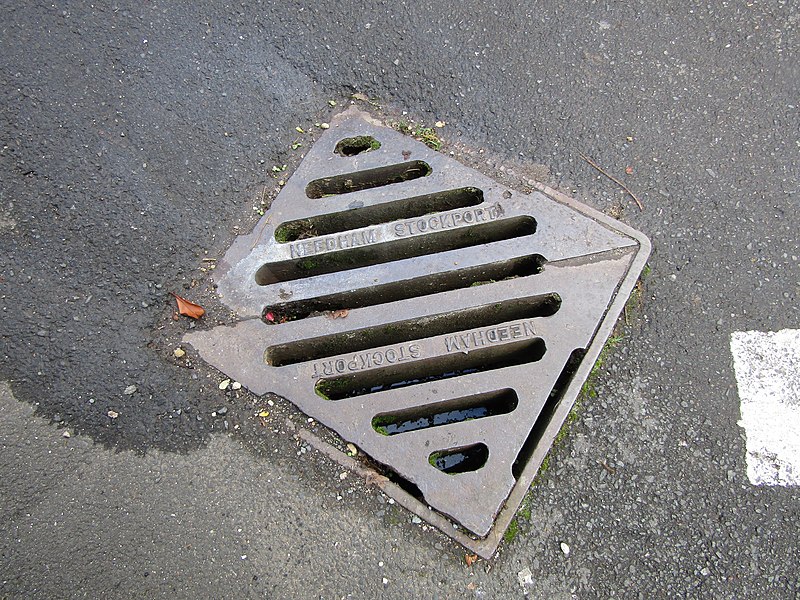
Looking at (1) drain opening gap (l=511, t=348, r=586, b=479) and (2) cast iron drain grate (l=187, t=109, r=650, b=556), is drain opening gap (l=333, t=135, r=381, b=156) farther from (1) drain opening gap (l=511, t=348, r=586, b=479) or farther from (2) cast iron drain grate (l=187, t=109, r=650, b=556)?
(1) drain opening gap (l=511, t=348, r=586, b=479)

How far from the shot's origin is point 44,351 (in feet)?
5.77

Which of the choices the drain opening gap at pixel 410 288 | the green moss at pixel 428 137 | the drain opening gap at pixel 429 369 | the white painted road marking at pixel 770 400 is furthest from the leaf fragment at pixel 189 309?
the white painted road marking at pixel 770 400

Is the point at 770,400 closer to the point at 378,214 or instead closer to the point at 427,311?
the point at 427,311

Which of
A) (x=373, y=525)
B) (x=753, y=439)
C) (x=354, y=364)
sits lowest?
(x=373, y=525)

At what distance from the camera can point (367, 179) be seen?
2.04m

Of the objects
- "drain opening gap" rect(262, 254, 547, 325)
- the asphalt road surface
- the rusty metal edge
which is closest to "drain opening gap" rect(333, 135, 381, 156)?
the asphalt road surface

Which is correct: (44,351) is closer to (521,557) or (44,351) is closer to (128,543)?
(128,543)

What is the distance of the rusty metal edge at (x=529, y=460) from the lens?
156cm

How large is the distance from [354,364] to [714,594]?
118 centimetres

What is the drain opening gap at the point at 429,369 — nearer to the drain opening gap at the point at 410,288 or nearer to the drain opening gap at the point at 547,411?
the drain opening gap at the point at 547,411

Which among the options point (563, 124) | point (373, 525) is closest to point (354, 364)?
point (373, 525)

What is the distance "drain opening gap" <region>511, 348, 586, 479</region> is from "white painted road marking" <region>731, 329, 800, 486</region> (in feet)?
1.58

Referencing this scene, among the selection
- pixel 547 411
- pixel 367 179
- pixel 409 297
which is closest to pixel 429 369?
pixel 409 297

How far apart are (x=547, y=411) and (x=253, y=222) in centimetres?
116
